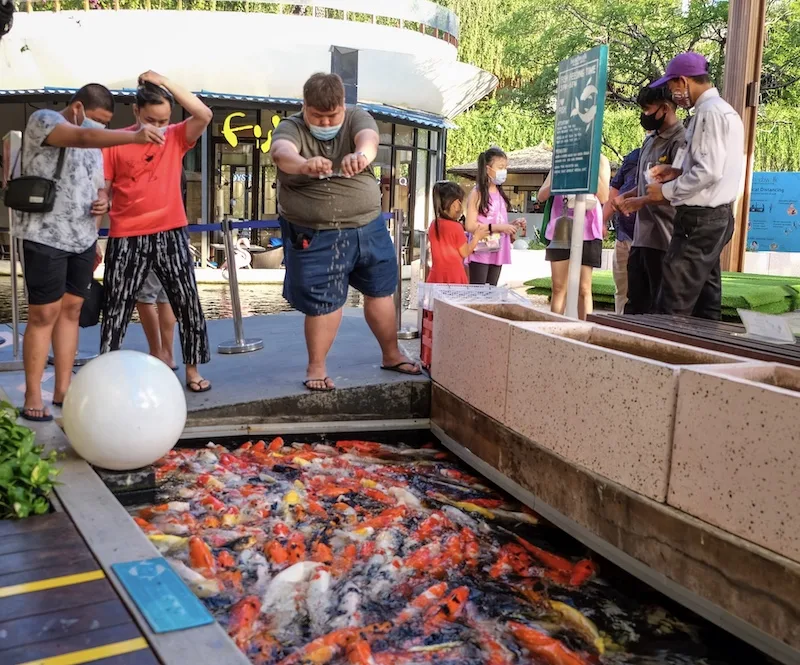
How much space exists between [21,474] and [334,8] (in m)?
19.4

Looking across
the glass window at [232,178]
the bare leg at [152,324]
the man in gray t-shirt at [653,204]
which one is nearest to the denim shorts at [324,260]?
the bare leg at [152,324]

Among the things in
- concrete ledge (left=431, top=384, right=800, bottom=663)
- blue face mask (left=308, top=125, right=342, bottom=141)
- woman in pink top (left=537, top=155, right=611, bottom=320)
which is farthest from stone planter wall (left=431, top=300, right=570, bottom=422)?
woman in pink top (left=537, top=155, right=611, bottom=320)

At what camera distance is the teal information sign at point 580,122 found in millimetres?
5543

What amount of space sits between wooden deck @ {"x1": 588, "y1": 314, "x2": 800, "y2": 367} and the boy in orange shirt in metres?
2.62

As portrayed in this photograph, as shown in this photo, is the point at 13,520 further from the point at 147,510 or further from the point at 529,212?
the point at 529,212

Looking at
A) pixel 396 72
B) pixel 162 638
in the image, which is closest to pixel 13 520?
pixel 162 638

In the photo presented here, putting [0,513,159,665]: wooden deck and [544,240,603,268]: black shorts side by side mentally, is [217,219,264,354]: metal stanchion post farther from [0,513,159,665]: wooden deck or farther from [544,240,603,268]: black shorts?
[0,513,159,665]: wooden deck

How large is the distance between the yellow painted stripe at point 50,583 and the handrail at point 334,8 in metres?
19.6

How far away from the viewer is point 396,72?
21.9 metres

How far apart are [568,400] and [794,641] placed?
4.81ft

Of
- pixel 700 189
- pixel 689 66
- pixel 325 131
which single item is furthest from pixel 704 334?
pixel 325 131

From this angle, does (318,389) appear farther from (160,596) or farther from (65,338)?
(160,596)

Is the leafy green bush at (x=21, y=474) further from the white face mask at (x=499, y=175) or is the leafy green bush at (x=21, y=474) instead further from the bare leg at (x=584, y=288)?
the white face mask at (x=499, y=175)

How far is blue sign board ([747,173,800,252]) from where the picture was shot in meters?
21.1
